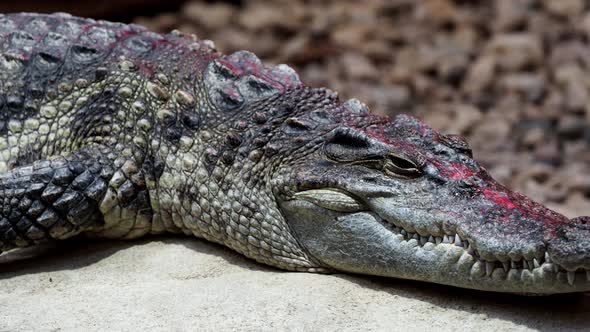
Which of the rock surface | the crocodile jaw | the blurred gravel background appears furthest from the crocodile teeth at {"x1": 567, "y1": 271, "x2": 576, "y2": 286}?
the blurred gravel background

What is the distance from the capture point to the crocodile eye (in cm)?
402

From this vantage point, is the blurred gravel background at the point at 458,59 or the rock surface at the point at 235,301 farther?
the blurred gravel background at the point at 458,59

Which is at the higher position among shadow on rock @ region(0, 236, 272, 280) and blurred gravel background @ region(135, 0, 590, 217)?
blurred gravel background @ region(135, 0, 590, 217)

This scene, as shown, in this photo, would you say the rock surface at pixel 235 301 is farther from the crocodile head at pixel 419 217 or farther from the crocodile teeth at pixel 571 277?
the crocodile teeth at pixel 571 277

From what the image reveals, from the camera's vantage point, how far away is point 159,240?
4.78 m

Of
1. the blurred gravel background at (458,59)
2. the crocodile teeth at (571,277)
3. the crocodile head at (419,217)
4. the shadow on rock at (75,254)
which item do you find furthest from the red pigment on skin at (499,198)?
the blurred gravel background at (458,59)

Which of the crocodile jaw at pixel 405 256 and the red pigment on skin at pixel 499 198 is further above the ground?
the red pigment on skin at pixel 499 198

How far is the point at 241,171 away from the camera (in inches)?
175

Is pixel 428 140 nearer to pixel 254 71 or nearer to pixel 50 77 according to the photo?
pixel 254 71

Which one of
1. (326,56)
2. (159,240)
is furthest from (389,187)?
(326,56)

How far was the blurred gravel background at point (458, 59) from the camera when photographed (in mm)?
7941

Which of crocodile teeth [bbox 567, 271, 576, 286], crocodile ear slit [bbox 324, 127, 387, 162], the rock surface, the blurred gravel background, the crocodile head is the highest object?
the blurred gravel background

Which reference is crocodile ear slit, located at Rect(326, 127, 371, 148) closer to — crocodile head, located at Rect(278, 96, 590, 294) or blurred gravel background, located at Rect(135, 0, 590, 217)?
crocodile head, located at Rect(278, 96, 590, 294)

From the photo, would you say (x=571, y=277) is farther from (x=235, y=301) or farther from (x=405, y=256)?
(x=235, y=301)
